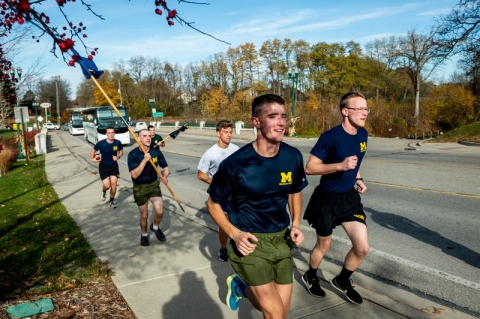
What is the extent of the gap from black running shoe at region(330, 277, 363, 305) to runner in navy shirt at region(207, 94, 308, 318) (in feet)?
4.20

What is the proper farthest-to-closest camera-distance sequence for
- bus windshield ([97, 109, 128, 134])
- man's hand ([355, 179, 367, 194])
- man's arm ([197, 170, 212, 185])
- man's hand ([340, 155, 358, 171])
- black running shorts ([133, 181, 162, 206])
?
bus windshield ([97, 109, 128, 134]), black running shorts ([133, 181, 162, 206]), man's arm ([197, 170, 212, 185]), man's hand ([355, 179, 367, 194]), man's hand ([340, 155, 358, 171])

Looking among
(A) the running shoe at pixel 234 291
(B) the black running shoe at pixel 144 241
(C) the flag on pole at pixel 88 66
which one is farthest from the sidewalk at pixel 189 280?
(C) the flag on pole at pixel 88 66

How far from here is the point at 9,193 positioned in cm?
1160

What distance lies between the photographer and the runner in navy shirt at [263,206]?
285cm

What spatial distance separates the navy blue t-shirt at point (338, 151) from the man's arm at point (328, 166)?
0.24ft

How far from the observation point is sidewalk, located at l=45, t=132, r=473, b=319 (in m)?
3.85

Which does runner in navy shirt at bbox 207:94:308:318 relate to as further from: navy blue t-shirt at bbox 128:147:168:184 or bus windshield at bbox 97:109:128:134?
bus windshield at bbox 97:109:128:134

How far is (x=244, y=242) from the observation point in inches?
107

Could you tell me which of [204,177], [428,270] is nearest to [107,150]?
[204,177]

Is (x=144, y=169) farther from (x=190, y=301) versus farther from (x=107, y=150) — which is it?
(x=107, y=150)

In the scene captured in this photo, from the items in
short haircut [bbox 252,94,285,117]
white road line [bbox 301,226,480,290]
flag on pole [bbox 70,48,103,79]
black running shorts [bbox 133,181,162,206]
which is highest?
flag on pole [bbox 70,48,103,79]

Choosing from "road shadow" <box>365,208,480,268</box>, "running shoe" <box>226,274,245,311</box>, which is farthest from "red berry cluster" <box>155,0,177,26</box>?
"road shadow" <box>365,208,480,268</box>

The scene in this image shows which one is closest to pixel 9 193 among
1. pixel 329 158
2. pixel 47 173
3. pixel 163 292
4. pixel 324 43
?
pixel 47 173

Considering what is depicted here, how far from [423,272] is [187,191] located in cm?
714
